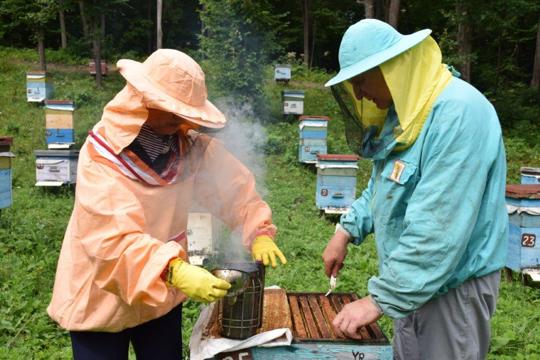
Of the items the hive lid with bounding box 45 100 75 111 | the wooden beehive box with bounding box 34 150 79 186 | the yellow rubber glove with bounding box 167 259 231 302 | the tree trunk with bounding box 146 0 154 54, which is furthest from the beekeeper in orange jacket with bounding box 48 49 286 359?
the tree trunk with bounding box 146 0 154 54

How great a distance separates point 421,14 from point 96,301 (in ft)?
74.7

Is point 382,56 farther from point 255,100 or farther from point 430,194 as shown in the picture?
point 255,100

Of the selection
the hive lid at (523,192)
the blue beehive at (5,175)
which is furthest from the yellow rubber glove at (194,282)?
the blue beehive at (5,175)

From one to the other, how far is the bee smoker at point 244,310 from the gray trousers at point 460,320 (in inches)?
21.1

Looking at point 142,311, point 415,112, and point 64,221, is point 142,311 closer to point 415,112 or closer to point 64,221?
point 415,112

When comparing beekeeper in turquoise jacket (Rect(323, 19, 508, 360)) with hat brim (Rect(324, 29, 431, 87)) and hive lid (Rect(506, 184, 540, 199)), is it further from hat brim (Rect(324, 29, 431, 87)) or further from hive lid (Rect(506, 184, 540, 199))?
hive lid (Rect(506, 184, 540, 199))

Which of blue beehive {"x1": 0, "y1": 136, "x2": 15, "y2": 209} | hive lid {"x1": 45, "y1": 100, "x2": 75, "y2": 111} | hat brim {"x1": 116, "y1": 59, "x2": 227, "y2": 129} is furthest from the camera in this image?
hive lid {"x1": 45, "y1": 100, "x2": 75, "y2": 111}

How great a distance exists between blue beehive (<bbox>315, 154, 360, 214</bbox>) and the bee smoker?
4.74 metres

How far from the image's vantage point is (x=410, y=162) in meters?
1.53

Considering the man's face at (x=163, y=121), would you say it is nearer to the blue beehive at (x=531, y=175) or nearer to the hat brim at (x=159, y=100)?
the hat brim at (x=159, y=100)

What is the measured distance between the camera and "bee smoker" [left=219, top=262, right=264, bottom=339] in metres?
1.79

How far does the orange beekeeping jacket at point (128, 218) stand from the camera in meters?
1.62

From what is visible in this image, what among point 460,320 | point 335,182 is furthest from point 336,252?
point 335,182

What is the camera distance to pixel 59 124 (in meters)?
8.81
